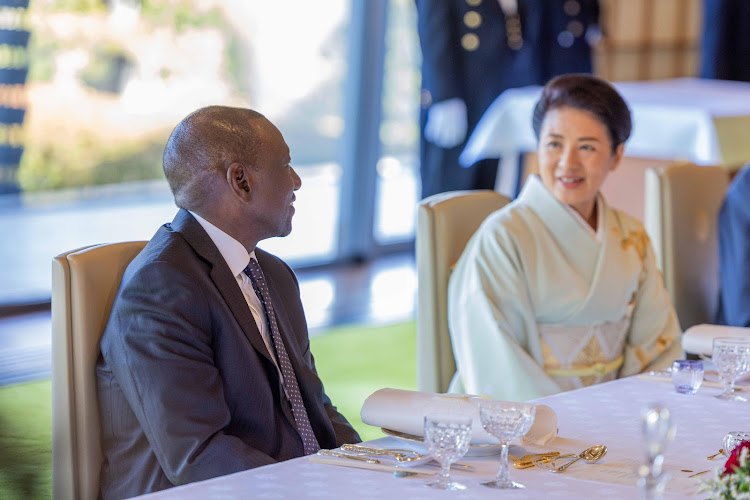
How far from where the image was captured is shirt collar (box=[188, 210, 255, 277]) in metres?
1.92

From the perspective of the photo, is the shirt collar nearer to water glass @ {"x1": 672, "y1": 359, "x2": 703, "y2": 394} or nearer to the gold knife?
the gold knife

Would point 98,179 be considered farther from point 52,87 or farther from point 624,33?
point 624,33

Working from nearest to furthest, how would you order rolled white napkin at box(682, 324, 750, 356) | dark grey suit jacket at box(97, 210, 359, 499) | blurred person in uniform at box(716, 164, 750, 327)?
dark grey suit jacket at box(97, 210, 359, 499) → rolled white napkin at box(682, 324, 750, 356) → blurred person in uniform at box(716, 164, 750, 327)

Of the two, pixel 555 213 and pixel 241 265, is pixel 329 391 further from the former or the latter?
pixel 241 265

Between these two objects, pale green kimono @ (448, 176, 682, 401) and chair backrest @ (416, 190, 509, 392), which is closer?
pale green kimono @ (448, 176, 682, 401)

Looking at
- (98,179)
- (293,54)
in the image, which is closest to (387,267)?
(293,54)

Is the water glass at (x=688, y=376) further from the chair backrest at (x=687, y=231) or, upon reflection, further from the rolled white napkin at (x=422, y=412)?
the chair backrest at (x=687, y=231)

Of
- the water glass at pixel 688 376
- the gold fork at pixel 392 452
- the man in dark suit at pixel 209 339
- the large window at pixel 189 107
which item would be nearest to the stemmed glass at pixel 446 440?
the gold fork at pixel 392 452

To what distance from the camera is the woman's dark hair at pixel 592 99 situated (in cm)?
266

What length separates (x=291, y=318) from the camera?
2100 millimetres

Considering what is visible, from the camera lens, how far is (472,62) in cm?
600

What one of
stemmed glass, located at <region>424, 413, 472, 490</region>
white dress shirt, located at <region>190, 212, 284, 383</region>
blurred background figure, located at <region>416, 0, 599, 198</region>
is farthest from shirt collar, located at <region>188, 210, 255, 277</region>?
blurred background figure, located at <region>416, 0, 599, 198</region>

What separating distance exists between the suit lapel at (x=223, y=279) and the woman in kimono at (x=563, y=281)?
30.5 inches

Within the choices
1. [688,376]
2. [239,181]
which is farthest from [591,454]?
[239,181]
